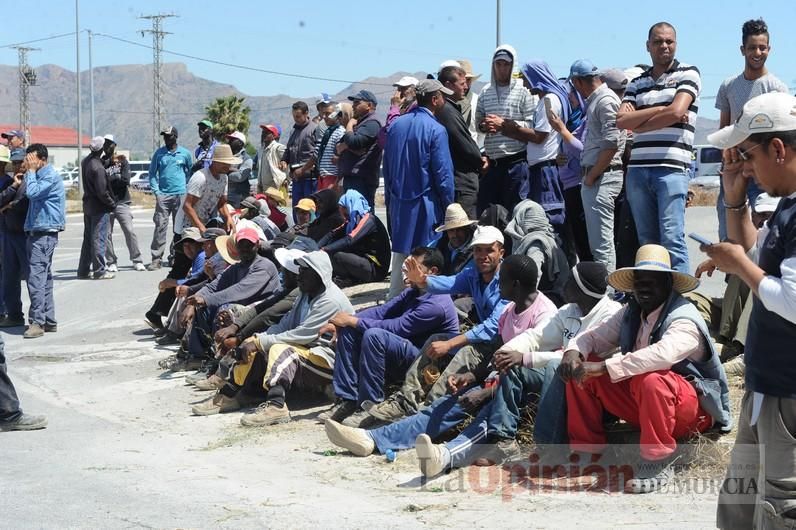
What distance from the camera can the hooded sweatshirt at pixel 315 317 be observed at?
8891mm

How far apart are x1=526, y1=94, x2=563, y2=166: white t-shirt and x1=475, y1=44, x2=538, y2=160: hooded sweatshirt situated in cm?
13

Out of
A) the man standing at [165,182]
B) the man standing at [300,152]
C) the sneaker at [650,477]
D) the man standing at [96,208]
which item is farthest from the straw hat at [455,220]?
the man standing at [165,182]

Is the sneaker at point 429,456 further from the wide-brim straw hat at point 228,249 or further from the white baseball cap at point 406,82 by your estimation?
the white baseball cap at point 406,82

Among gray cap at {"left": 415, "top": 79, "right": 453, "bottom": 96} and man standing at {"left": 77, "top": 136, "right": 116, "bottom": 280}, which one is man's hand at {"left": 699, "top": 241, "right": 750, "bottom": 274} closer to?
gray cap at {"left": 415, "top": 79, "right": 453, "bottom": 96}

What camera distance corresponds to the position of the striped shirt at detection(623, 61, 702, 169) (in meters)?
8.19

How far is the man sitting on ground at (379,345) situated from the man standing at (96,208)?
337 inches

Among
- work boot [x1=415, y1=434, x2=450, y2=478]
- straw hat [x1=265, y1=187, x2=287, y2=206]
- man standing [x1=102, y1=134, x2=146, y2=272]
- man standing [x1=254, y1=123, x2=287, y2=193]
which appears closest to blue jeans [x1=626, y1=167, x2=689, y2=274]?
work boot [x1=415, y1=434, x2=450, y2=478]

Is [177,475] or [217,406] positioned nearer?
[177,475]

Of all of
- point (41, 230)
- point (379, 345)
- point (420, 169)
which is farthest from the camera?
point (41, 230)

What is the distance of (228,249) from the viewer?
1121 centimetres

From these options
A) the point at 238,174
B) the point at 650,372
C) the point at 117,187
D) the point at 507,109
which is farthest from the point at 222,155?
the point at 650,372

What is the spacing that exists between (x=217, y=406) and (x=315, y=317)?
47.2 inches

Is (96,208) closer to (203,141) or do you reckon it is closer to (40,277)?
(203,141)

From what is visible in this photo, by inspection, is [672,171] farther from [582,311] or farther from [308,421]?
[308,421]
